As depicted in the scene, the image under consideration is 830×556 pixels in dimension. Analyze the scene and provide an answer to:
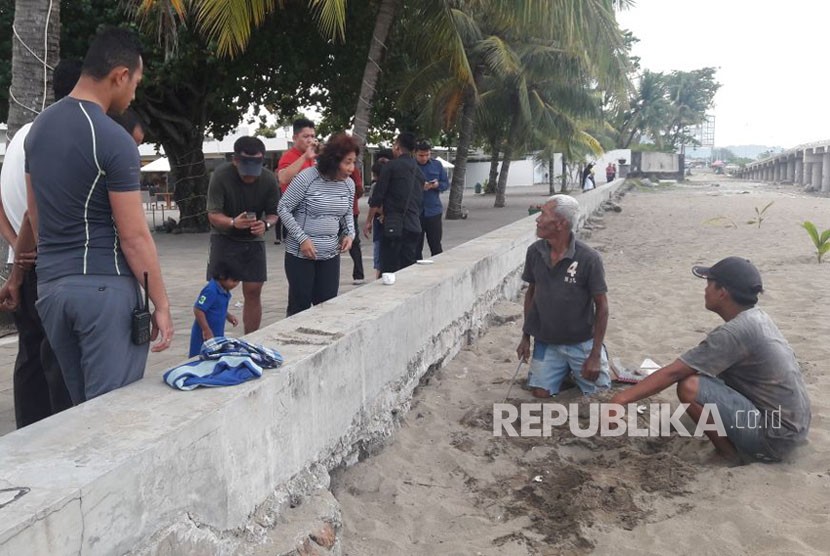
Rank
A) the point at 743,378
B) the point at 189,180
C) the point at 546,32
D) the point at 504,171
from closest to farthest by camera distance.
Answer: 1. the point at 743,378
2. the point at 546,32
3. the point at 189,180
4. the point at 504,171

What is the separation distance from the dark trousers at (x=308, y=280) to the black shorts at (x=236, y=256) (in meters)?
0.30

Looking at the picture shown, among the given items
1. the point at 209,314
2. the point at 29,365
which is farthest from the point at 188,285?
the point at 29,365

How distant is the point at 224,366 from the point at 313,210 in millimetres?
2631

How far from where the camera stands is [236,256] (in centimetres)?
518

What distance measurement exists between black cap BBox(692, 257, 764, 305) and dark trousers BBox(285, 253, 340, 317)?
8.89 feet

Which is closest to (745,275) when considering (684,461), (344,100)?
(684,461)

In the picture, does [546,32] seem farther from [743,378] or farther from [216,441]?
[216,441]

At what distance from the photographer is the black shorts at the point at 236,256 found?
16.9ft

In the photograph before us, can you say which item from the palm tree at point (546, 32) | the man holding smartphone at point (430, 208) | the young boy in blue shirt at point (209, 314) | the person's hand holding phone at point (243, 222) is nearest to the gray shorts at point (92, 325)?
the young boy in blue shirt at point (209, 314)

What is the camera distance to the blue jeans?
208 inches

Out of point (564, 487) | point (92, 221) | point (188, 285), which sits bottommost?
point (564, 487)

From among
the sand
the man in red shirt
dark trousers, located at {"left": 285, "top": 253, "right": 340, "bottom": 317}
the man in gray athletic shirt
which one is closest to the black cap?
the sand

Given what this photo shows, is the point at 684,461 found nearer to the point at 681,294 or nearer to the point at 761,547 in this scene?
the point at 761,547

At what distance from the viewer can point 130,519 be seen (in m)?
2.12
